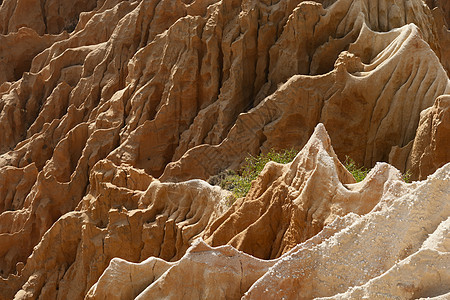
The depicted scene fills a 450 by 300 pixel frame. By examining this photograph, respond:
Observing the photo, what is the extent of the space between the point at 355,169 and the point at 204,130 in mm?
5921

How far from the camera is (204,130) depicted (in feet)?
79.7

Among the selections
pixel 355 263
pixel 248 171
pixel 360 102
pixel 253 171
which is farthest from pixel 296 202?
pixel 360 102

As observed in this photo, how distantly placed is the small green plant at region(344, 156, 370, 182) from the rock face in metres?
0.36

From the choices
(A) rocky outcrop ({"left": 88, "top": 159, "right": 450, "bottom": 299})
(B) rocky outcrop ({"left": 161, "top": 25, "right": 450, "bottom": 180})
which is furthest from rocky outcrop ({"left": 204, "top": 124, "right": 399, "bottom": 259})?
(B) rocky outcrop ({"left": 161, "top": 25, "right": 450, "bottom": 180})

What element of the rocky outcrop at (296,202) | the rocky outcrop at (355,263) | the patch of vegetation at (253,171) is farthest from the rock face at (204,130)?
the patch of vegetation at (253,171)

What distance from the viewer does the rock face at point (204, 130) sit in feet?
43.9

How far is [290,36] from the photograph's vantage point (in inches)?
917

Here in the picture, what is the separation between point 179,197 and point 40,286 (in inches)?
178

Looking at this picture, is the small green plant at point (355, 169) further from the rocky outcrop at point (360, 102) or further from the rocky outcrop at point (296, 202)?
the rocky outcrop at point (296, 202)

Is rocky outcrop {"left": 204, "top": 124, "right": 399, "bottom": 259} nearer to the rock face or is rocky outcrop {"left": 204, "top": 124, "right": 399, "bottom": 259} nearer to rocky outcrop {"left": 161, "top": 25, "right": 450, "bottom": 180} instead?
the rock face

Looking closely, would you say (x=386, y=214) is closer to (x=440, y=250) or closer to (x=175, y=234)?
(x=440, y=250)

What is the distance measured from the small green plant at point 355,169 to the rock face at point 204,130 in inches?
14.3

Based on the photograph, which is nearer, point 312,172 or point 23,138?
point 312,172

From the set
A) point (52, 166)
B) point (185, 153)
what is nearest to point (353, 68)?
point (185, 153)
